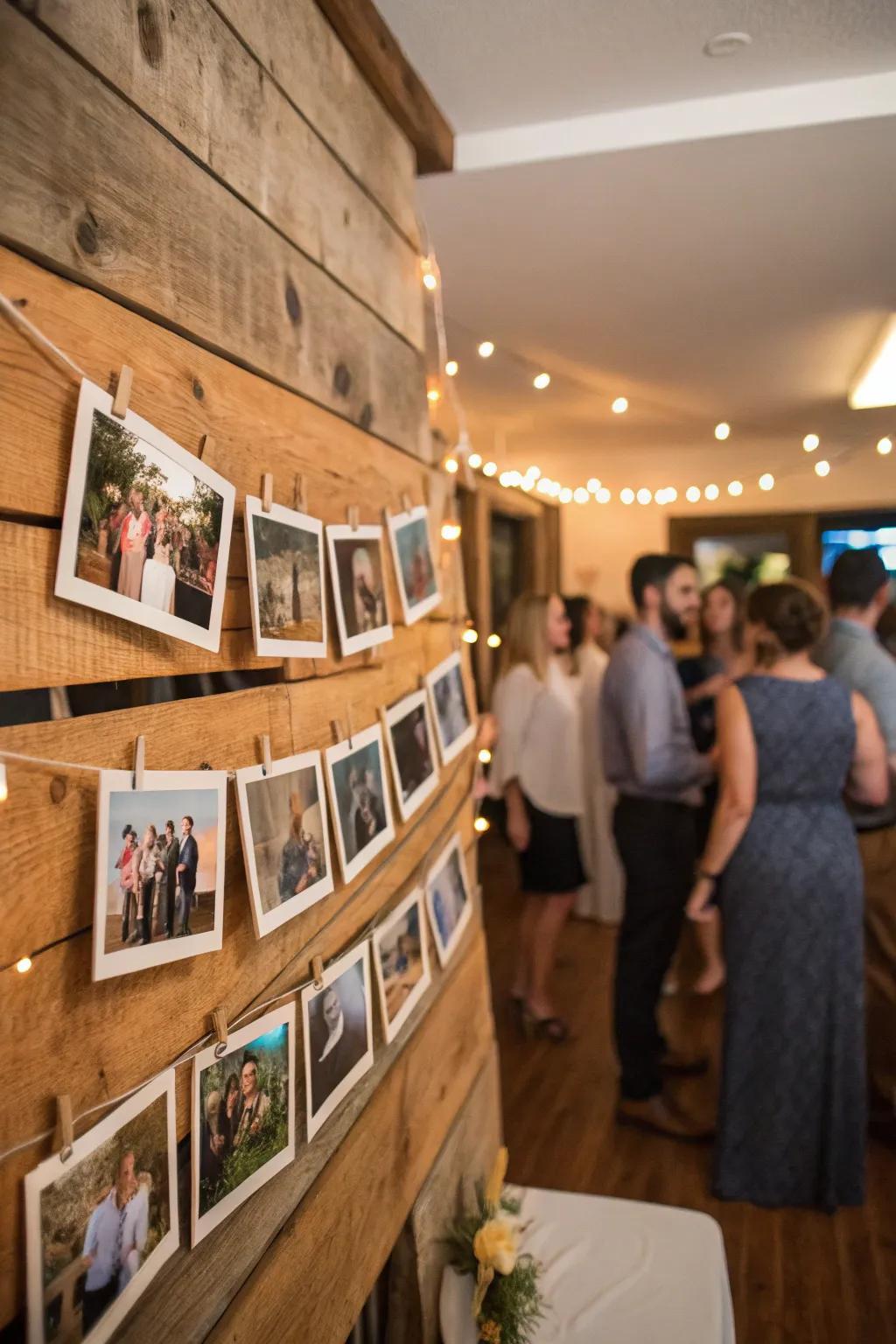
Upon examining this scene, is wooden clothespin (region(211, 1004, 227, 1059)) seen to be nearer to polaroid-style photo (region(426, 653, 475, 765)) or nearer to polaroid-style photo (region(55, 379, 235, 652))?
polaroid-style photo (region(55, 379, 235, 652))

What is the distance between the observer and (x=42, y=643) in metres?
0.71

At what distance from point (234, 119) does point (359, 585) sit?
0.56 meters

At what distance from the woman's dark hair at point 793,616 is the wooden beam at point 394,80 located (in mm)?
1197

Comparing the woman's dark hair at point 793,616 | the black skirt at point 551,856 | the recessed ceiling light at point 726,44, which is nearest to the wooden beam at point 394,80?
the recessed ceiling light at point 726,44

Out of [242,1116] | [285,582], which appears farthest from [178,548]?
[242,1116]

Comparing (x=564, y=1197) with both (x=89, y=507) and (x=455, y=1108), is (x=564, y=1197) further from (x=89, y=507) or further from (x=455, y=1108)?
(x=89, y=507)

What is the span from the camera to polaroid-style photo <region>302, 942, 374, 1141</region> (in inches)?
43.3

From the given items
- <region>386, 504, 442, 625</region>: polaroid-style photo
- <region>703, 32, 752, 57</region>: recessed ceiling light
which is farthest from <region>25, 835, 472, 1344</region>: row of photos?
<region>703, 32, 752, 57</region>: recessed ceiling light

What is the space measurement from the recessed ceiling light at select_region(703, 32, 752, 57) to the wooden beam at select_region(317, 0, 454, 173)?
0.49 meters

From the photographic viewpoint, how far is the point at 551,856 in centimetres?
329

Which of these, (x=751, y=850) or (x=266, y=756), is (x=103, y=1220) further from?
(x=751, y=850)

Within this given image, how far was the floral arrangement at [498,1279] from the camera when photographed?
1.40 meters

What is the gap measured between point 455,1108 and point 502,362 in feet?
9.05

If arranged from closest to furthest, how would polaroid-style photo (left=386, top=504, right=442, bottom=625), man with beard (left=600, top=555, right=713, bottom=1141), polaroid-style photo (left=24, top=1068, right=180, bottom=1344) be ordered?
1. polaroid-style photo (left=24, top=1068, right=180, bottom=1344)
2. polaroid-style photo (left=386, top=504, right=442, bottom=625)
3. man with beard (left=600, top=555, right=713, bottom=1141)
